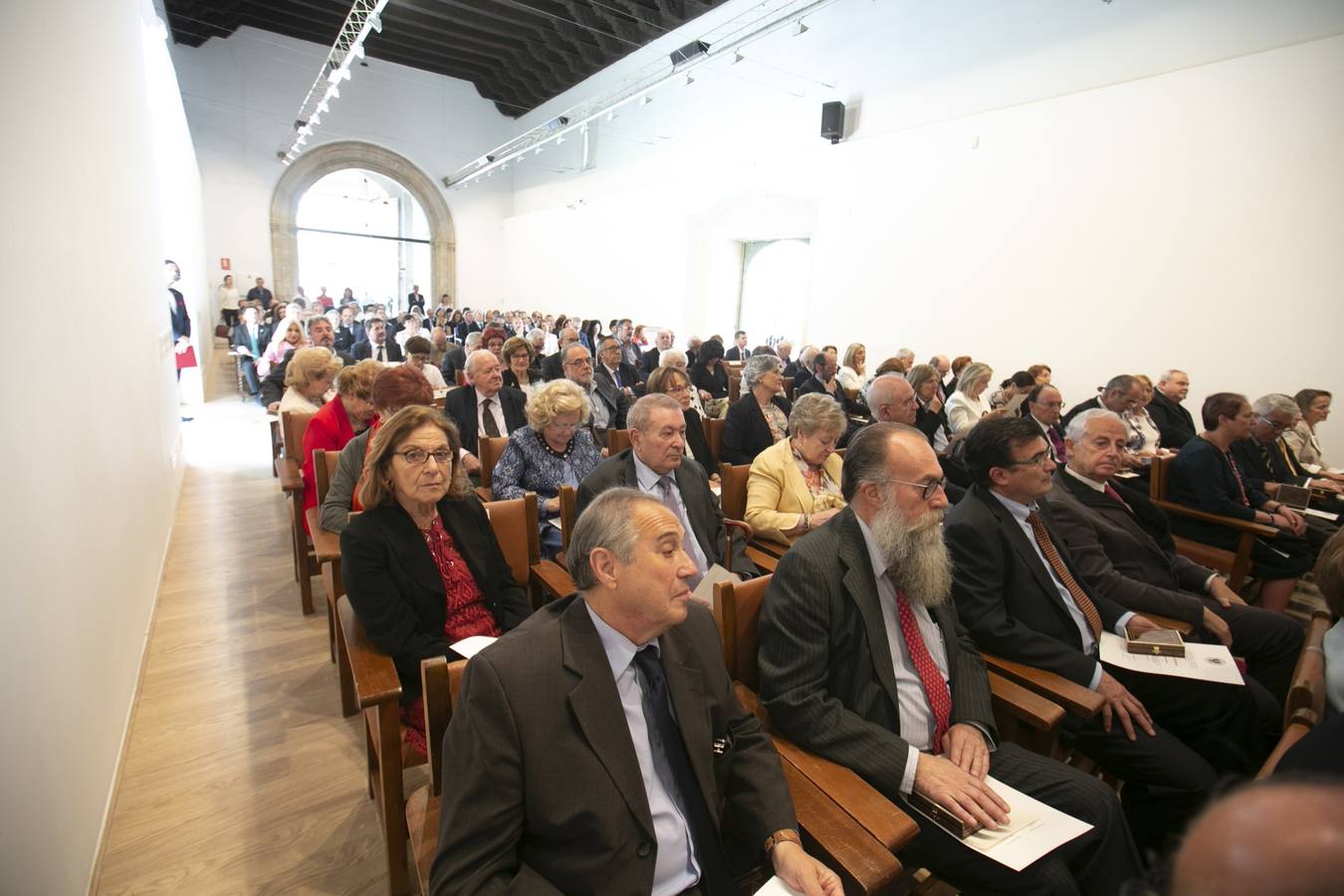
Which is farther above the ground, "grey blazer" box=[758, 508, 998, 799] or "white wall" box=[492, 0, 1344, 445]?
"white wall" box=[492, 0, 1344, 445]

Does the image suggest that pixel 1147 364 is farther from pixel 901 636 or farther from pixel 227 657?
pixel 227 657

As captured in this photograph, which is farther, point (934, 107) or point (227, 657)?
point (934, 107)

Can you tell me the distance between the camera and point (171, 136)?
7.05 metres

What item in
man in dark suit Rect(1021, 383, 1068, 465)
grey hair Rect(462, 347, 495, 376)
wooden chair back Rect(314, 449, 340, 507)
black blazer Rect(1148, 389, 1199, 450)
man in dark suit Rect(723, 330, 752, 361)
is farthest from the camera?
man in dark suit Rect(723, 330, 752, 361)

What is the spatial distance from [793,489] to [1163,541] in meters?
1.73

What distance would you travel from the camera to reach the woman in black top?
3.69 m

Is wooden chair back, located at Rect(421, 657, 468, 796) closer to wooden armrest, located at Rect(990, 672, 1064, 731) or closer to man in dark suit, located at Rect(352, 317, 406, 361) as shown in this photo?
wooden armrest, located at Rect(990, 672, 1064, 731)

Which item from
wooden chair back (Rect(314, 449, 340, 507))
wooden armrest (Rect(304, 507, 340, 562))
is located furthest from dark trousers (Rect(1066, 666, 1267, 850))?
wooden chair back (Rect(314, 449, 340, 507))

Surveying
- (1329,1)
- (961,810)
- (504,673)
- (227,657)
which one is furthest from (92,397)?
(1329,1)

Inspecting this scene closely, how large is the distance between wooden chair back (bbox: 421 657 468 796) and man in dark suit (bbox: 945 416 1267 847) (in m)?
1.62

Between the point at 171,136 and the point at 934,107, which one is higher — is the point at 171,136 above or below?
below

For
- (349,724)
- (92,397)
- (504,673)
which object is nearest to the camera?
(504,673)

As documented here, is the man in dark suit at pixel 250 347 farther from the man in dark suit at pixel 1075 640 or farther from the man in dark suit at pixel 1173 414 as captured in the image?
the man in dark suit at pixel 1173 414

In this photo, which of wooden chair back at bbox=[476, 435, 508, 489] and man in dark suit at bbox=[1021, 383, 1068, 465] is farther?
man in dark suit at bbox=[1021, 383, 1068, 465]
